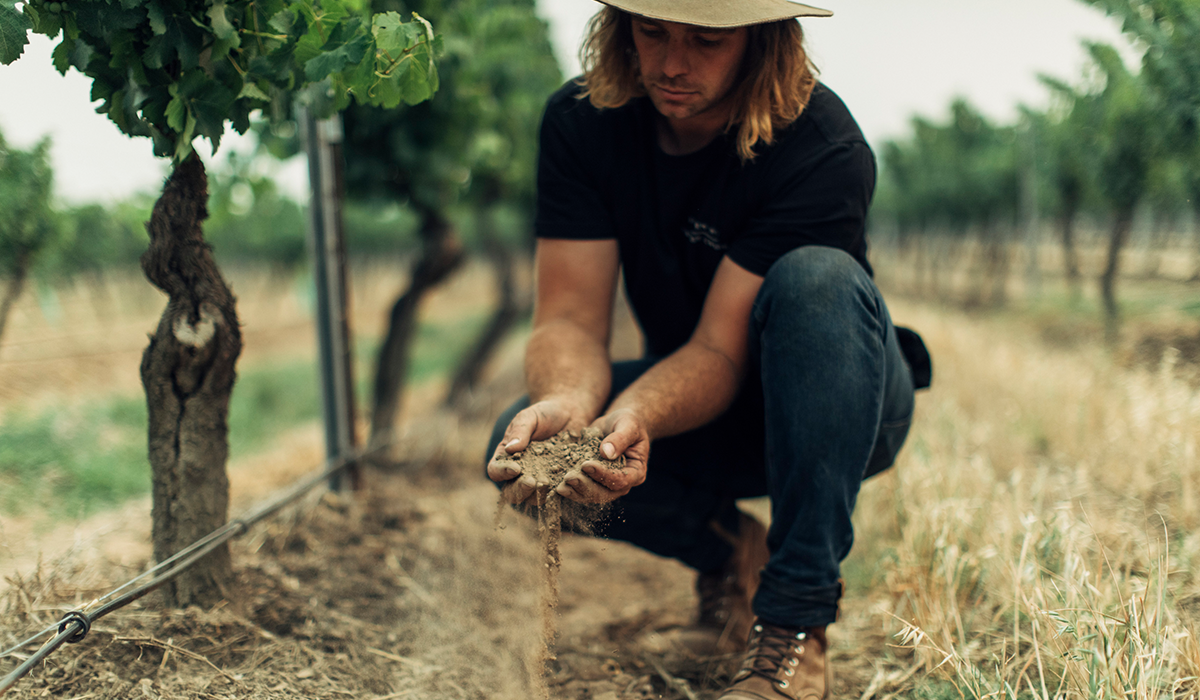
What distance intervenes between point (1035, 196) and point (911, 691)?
11.0m

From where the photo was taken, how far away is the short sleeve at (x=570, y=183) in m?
1.93

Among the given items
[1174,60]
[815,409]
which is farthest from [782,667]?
[1174,60]

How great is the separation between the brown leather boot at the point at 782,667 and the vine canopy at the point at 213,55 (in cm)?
129

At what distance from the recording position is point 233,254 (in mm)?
21984

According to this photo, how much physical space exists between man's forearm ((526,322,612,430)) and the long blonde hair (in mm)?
549

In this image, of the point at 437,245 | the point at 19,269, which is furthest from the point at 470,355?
the point at 19,269

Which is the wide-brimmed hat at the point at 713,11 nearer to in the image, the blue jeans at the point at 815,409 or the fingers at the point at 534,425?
the blue jeans at the point at 815,409

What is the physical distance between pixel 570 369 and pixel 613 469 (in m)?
0.44

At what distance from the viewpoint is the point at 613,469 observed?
136 centimetres

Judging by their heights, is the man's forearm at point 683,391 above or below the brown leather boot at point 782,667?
above

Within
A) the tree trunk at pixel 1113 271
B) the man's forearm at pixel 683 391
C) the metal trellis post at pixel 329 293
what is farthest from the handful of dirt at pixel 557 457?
the tree trunk at pixel 1113 271

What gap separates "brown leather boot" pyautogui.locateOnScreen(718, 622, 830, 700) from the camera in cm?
145

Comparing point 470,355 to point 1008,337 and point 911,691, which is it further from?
point 911,691

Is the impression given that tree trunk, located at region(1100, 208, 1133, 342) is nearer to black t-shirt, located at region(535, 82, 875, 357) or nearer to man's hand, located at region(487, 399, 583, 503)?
black t-shirt, located at region(535, 82, 875, 357)
